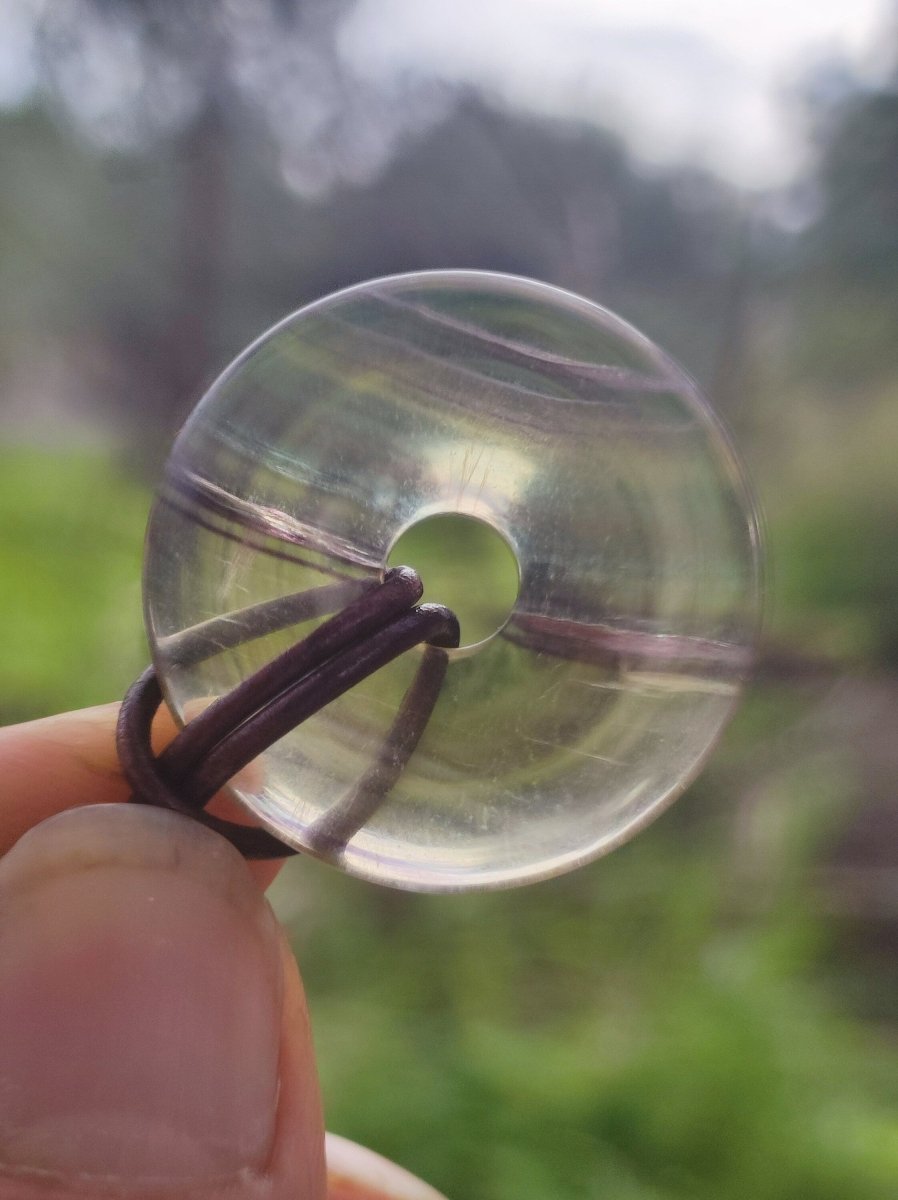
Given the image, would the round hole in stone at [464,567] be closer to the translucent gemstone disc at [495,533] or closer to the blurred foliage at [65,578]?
the translucent gemstone disc at [495,533]

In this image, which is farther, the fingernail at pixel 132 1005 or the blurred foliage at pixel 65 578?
the blurred foliage at pixel 65 578

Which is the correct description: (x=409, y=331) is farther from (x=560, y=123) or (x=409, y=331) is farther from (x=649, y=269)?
(x=560, y=123)

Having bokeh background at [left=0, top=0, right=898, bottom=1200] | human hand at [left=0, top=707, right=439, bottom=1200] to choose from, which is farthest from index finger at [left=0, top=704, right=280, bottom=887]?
bokeh background at [left=0, top=0, right=898, bottom=1200]

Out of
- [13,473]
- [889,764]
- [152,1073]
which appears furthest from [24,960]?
[13,473]

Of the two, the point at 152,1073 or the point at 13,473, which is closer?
the point at 152,1073

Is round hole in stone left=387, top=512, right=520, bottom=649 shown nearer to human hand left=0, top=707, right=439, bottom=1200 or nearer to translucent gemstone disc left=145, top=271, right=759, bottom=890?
translucent gemstone disc left=145, top=271, right=759, bottom=890

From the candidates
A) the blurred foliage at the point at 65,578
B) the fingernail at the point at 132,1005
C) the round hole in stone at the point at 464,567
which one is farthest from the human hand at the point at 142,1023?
the blurred foliage at the point at 65,578

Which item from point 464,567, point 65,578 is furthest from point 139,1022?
point 65,578

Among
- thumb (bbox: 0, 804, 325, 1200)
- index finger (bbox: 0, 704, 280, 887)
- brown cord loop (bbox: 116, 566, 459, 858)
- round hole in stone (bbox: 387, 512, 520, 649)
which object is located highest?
round hole in stone (bbox: 387, 512, 520, 649)
